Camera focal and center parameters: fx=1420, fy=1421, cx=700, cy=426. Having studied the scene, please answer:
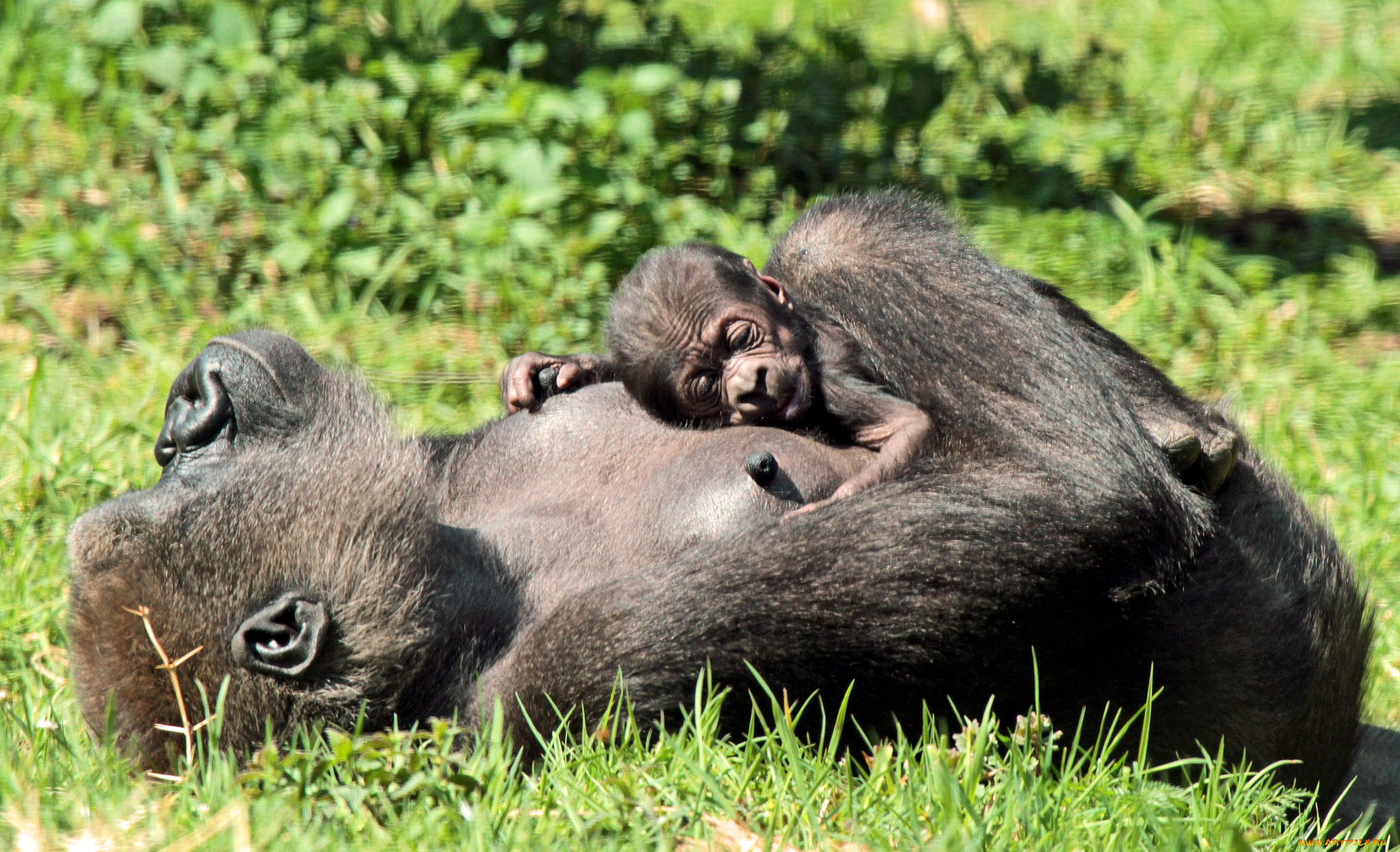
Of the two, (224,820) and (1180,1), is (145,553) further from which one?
(1180,1)

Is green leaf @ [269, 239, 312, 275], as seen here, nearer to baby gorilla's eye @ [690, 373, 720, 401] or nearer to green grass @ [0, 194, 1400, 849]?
green grass @ [0, 194, 1400, 849]

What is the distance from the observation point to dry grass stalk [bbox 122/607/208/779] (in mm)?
2654

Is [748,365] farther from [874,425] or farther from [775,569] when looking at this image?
[775,569]

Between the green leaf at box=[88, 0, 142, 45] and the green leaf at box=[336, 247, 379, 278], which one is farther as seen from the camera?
the green leaf at box=[88, 0, 142, 45]

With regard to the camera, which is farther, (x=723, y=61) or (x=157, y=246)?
(x=723, y=61)

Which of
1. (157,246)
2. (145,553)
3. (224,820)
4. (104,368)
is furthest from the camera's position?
(157,246)

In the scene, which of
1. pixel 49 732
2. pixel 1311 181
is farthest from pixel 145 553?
pixel 1311 181

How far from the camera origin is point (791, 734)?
8.47 ft

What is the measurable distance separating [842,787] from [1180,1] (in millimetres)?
8088

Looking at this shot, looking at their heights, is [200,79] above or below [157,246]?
above

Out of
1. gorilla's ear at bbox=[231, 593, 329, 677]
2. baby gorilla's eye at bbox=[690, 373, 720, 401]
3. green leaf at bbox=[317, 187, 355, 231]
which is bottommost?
gorilla's ear at bbox=[231, 593, 329, 677]

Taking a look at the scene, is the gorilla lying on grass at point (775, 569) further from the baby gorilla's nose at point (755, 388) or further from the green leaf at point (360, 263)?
the green leaf at point (360, 263)

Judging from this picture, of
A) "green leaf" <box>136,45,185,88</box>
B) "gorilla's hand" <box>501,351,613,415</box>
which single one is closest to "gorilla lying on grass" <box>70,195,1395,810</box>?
"gorilla's hand" <box>501,351,613,415</box>

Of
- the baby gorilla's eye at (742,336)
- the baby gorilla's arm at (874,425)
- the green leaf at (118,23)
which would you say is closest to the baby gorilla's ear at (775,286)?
the baby gorilla's eye at (742,336)
